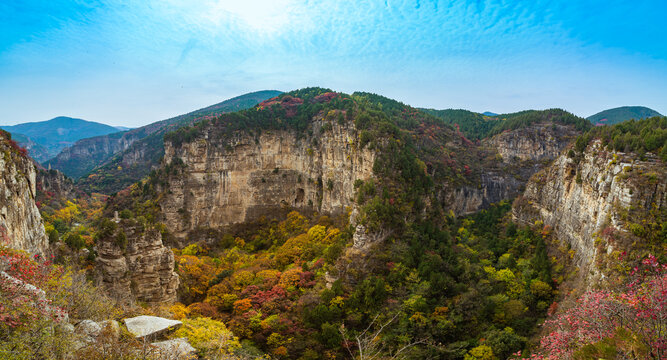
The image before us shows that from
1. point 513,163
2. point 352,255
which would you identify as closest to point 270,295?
point 352,255

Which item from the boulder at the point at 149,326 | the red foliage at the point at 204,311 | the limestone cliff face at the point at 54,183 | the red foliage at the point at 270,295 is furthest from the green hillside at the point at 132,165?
the boulder at the point at 149,326

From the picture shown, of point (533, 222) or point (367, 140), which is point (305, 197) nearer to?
point (367, 140)

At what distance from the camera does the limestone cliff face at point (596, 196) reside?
23.0 m

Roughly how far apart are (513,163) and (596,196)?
47.1 m

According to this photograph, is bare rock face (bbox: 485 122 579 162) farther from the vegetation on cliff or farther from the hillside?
the vegetation on cliff

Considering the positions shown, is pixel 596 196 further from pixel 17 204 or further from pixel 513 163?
pixel 513 163

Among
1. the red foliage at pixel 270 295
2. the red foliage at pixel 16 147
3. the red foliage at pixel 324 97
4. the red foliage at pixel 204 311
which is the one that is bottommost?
the red foliage at pixel 204 311

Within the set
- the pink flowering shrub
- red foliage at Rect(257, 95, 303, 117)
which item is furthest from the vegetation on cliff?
red foliage at Rect(257, 95, 303, 117)

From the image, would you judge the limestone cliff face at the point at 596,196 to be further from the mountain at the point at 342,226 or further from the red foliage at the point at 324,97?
the red foliage at the point at 324,97

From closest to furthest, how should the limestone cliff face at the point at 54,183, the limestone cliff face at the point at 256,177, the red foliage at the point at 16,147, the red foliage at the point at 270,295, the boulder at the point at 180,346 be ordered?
the boulder at the point at 180,346, the red foliage at the point at 16,147, the red foliage at the point at 270,295, the limestone cliff face at the point at 256,177, the limestone cliff face at the point at 54,183

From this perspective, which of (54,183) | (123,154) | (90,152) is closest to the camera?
(54,183)

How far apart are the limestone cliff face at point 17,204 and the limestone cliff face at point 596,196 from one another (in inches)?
1346

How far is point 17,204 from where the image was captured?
16.2 meters

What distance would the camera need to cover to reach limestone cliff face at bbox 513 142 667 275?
23.0 m
